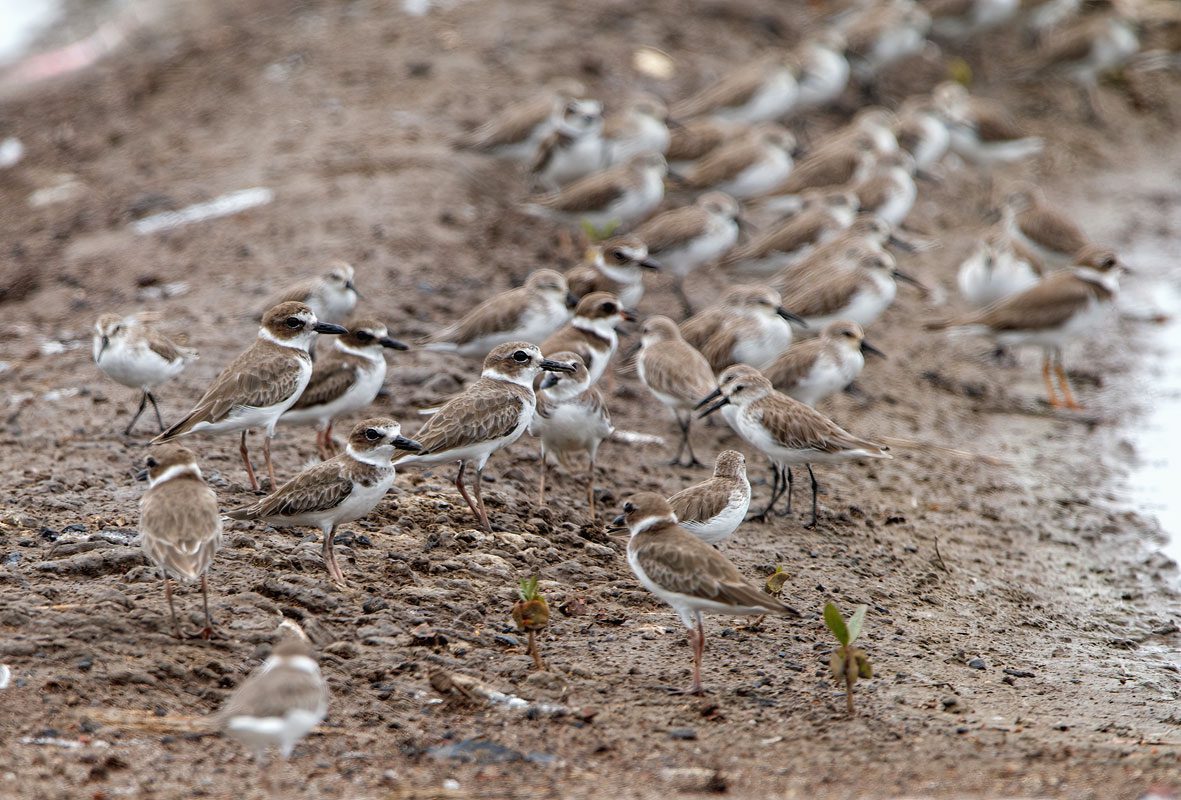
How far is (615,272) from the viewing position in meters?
12.2

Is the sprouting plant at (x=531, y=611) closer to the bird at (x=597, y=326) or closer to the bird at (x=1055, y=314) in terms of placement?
the bird at (x=597, y=326)

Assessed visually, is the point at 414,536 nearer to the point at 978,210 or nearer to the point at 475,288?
the point at 475,288

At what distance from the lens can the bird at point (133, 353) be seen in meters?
9.29

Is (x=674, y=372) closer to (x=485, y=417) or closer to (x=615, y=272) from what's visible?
(x=485, y=417)

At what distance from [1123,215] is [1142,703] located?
10.6 meters

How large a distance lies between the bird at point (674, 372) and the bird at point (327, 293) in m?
2.34

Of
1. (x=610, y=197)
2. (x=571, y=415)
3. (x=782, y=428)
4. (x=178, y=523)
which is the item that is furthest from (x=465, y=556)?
Answer: (x=610, y=197)

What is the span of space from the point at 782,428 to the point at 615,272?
3422 millimetres

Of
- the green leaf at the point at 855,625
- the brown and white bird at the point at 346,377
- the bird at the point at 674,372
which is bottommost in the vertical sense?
the bird at the point at 674,372

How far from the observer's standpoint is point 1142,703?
752 cm

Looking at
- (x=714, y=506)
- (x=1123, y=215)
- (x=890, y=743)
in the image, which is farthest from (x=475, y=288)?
(x=1123, y=215)

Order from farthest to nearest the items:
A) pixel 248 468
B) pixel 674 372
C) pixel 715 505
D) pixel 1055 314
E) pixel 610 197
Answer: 1. pixel 610 197
2. pixel 1055 314
3. pixel 674 372
4. pixel 248 468
5. pixel 715 505

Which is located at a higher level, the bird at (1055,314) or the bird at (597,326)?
the bird at (597,326)

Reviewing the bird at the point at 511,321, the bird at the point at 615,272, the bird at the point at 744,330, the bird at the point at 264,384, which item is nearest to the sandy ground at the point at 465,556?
the bird at the point at 511,321
